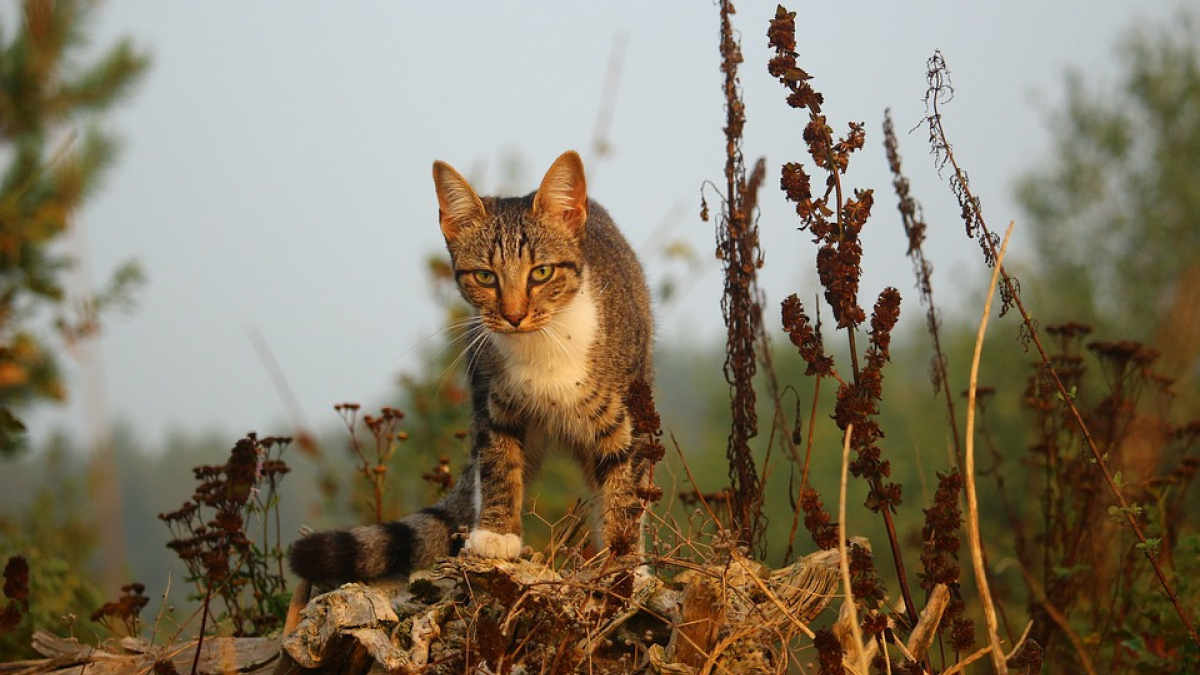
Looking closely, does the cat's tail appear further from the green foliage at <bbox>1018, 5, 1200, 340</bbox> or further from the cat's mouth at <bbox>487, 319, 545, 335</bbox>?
the green foliage at <bbox>1018, 5, 1200, 340</bbox>

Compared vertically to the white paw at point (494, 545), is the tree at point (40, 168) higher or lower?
higher

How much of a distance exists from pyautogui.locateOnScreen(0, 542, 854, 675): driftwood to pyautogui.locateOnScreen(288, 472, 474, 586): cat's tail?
0.16 metres

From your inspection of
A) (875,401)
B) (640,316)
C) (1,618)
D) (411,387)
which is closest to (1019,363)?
(411,387)

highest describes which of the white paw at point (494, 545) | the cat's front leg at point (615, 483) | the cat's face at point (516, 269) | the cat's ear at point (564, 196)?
the cat's ear at point (564, 196)

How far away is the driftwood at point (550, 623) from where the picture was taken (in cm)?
282

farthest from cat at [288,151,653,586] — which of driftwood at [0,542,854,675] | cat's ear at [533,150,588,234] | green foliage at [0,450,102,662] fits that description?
green foliage at [0,450,102,662]

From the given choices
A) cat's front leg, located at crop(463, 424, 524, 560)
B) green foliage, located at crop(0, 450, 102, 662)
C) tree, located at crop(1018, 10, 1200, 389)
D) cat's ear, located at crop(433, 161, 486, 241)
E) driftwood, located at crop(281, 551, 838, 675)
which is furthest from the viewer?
tree, located at crop(1018, 10, 1200, 389)

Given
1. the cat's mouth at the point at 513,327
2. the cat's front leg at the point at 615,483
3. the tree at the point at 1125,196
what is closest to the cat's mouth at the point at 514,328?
the cat's mouth at the point at 513,327

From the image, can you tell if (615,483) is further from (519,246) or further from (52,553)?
(52,553)

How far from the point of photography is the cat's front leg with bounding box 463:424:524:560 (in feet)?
12.9

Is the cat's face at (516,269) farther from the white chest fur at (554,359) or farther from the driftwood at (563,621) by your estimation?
the driftwood at (563,621)

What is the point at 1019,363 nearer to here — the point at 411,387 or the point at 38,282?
the point at 411,387

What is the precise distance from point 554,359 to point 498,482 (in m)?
0.51

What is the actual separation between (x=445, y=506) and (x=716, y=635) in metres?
1.67
